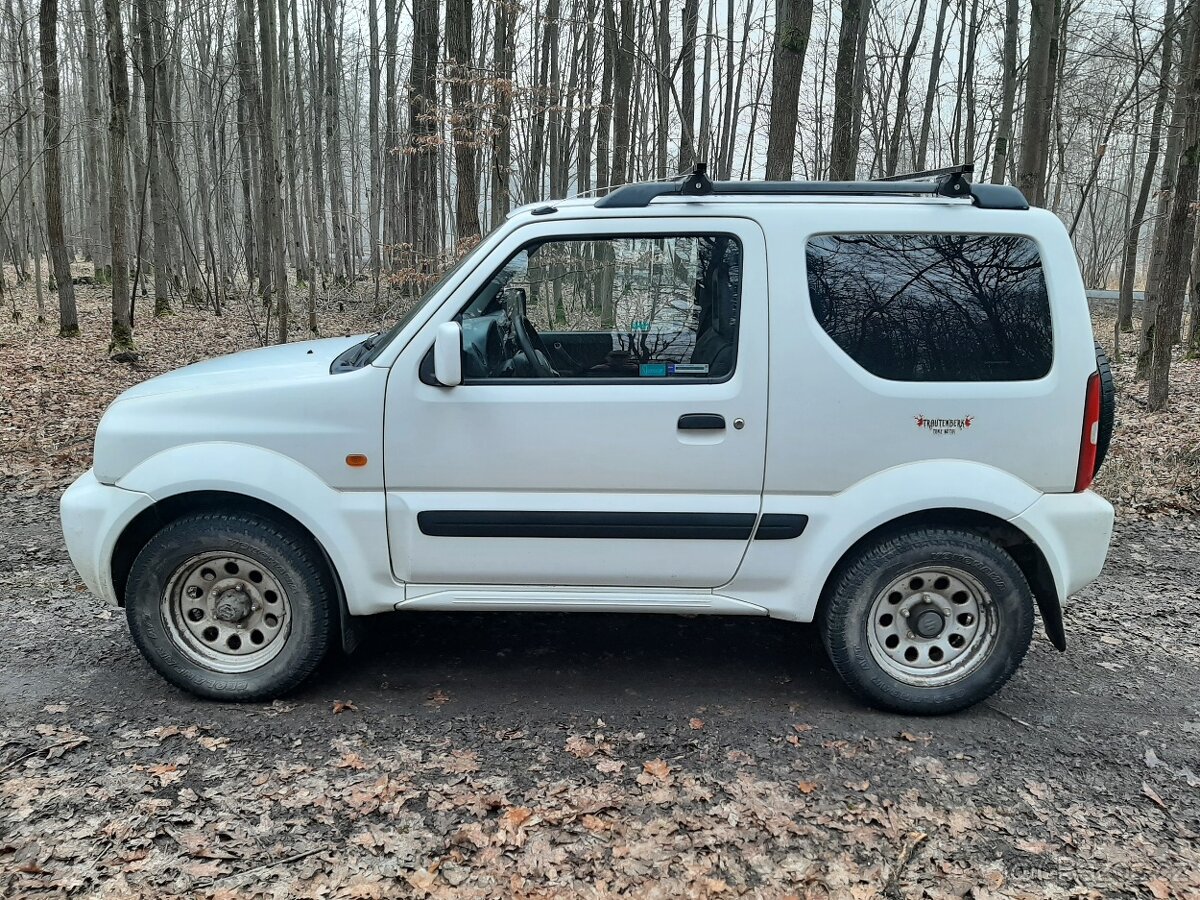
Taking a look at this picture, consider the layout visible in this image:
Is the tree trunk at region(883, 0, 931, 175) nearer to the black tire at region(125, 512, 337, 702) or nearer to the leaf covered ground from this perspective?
the leaf covered ground

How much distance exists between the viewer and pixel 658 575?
378cm

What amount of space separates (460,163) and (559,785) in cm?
1122

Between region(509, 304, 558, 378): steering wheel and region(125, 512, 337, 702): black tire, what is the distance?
1276 mm

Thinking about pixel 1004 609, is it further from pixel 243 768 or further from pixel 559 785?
pixel 243 768

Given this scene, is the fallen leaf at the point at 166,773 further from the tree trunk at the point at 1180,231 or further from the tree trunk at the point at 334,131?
the tree trunk at the point at 334,131

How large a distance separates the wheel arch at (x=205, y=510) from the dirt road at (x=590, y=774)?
459mm

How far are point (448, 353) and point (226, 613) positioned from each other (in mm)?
1573

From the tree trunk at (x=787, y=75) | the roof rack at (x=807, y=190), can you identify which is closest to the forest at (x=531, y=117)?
the tree trunk at (x=787, y=75)

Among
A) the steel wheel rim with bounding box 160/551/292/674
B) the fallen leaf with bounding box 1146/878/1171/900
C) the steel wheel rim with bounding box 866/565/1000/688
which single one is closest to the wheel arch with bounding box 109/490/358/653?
the steel wheel rim with bounding box 160/551/292/674

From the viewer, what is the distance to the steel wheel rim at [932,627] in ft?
12.4

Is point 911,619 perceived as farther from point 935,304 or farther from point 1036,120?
point 1036,120

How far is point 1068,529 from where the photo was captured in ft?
12.0

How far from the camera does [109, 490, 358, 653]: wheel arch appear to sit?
12.5 feet

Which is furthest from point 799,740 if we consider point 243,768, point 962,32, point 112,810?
point 962,32
